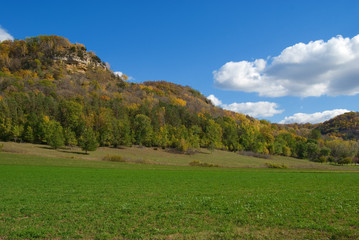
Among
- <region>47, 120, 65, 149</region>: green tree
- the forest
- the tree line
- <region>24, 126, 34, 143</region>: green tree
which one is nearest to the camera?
<region>47, 120, 65, 149</region>: green tree

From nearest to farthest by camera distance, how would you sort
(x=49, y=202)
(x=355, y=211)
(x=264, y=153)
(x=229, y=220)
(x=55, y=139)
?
1. (x=229, y=220)
2. (x=355, y=211)
3. (x=49, y=202)
4. (x=55, y=139)
5. (x=264, y=153)

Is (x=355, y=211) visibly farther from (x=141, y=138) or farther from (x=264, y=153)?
(x=264, y=153)

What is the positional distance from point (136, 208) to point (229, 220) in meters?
6.73

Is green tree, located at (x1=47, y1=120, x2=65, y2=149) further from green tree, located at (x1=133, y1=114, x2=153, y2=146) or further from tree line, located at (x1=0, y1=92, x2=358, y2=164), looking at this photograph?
green tree, located at (x1=133, y1=114, x2=153, y2=146)

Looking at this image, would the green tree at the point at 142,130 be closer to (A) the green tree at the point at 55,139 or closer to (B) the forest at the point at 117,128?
(B) the forest at the point at 117,128

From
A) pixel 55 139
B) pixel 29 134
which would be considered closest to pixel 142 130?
pixel 55 139

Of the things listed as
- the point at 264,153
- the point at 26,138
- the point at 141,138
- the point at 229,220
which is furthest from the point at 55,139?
the point at 264,153

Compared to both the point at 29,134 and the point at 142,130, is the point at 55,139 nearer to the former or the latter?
the point at 29,134

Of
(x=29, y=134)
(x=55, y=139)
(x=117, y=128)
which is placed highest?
(x=117, y=128)

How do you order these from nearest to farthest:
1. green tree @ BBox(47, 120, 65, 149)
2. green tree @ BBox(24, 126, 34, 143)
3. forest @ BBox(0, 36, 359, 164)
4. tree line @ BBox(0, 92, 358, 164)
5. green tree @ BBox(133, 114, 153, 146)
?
green tree @ BBox(47, 120, 65, 149)
green tree @ BBox(24, 126, 34, 143)
tree line @ BBox(0, 92, 358, 164)
forest @ BBox(0, 36, 359, 164)
green tree @ BBox(133, 114, 153, 146)

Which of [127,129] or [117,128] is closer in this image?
[117,128]

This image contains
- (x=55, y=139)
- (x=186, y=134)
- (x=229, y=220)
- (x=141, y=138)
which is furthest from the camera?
(x=186, y=134)

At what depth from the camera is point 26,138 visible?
100m

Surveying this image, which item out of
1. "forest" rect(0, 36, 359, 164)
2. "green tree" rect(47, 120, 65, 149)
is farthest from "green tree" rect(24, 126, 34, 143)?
"green tree" rect(47, 120, 65, 149)
